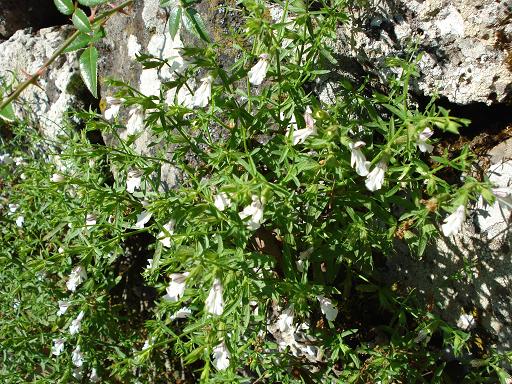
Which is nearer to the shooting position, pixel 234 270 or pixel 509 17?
pixel 234 270

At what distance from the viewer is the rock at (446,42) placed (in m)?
2.50

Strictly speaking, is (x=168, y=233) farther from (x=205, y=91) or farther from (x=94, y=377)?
(x=94, y=377)

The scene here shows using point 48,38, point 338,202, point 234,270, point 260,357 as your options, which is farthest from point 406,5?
point 48,38

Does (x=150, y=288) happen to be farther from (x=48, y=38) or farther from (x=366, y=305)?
(x=48, y=38)

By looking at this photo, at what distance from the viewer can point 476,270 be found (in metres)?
2.72

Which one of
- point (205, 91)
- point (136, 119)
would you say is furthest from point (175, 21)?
point (136, 119)

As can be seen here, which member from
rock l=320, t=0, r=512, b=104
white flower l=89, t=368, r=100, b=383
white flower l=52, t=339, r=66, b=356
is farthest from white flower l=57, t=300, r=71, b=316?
rock l=320, t=0, r=512, b=104

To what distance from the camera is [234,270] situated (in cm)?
204

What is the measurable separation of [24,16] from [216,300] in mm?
3494

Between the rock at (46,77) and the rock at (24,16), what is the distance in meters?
0.15

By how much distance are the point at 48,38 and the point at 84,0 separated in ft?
9.27

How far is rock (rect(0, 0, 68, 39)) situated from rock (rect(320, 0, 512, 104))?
2772 mm

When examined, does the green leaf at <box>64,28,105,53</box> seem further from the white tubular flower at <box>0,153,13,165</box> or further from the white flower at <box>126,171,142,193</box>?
the white tubular flower at <box>0,153,13,165</box>

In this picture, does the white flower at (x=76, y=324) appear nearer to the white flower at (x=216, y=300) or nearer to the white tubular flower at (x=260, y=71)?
the white flower at (x=216, y=300)
